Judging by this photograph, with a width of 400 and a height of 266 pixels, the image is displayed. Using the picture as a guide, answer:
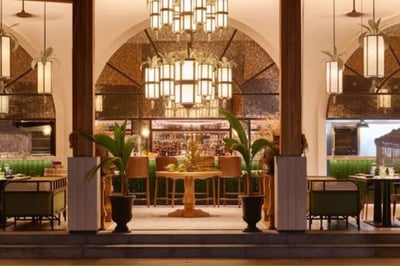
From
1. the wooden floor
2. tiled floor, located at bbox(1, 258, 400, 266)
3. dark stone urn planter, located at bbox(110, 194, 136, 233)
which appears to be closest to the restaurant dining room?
dark stone urn planter, located at bbox(110, 194, 136, 233)

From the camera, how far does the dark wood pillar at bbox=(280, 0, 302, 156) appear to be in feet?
33.5

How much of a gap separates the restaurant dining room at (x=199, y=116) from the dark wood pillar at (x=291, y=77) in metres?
0.02

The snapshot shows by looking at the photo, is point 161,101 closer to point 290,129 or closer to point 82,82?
point 82,82

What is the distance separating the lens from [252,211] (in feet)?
33.3

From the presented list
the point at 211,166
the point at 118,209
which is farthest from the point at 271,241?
the point at 211,166

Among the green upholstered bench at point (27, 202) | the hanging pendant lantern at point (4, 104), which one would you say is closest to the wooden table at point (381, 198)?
the green upholstered bench at point (27, 202)

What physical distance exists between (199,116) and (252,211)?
5.02 m

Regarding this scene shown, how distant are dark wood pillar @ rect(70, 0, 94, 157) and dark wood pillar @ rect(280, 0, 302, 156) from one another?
2.75 meters

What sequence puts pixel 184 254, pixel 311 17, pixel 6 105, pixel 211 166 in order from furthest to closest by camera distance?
1. pixel 6 105
2. pixel 311 17
3. pixel 211 166
4. pixel 184 254

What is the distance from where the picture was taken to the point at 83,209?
10.1m

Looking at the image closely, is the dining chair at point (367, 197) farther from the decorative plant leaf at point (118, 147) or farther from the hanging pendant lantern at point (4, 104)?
the hanging pendant lantern at point (4, 104)

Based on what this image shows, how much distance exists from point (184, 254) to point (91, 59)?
10.0 ft

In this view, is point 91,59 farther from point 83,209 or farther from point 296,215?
point 296,215

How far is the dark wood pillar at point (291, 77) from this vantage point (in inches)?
402
